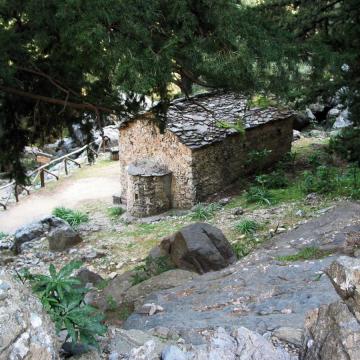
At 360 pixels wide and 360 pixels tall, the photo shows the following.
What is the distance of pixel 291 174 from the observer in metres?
17.4

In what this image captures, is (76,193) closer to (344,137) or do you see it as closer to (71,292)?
(344,137)

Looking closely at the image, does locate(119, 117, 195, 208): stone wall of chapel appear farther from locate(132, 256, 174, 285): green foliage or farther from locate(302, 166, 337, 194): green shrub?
locate(132, 256, 174, 285): green foliage

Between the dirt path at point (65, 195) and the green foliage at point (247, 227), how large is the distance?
25.9ft

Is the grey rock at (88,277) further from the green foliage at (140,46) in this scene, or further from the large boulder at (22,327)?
the large boulder at (22,327)

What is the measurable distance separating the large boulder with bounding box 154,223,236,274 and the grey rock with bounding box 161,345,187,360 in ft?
17.7

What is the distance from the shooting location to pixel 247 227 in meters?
11.9

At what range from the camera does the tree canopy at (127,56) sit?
556cm

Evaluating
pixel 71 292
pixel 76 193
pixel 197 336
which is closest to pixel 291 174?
pixel 76 193

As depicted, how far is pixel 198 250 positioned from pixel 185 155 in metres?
7.38

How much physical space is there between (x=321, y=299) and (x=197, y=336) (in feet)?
5.61

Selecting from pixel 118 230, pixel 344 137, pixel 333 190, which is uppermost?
pixel 344 137

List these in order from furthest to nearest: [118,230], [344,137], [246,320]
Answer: [118,230] < [344,137] < [246,320]

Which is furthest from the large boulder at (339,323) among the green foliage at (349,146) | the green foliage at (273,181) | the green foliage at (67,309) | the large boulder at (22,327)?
the green foliage at (273,181)

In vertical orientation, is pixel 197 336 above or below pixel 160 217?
above
